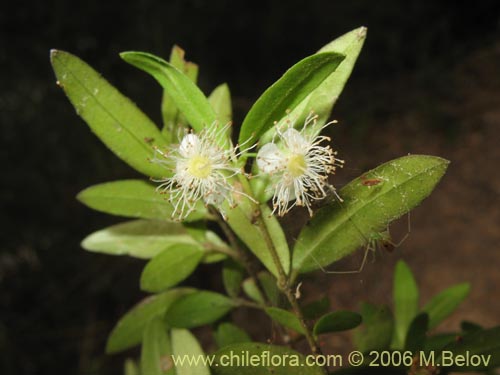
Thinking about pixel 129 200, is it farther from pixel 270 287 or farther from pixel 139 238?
pixel 270 287

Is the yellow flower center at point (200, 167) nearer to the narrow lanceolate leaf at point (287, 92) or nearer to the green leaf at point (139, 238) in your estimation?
the narrow lanceolate leaf at point (287, 92)

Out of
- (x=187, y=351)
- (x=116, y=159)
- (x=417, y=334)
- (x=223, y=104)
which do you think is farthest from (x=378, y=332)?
(x=116, y=159)

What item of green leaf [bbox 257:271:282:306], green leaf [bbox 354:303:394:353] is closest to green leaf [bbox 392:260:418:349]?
green leaf [bbox 354:303:394:353]

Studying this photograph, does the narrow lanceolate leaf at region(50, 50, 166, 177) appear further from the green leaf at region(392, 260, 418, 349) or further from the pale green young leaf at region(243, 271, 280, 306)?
the green leaf at region(392, 260, 418, 349)

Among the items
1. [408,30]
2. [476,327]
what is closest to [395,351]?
[476,327]

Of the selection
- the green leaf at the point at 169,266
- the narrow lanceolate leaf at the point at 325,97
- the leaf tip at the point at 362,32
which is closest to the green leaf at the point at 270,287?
the green leaf at the point at 169,266

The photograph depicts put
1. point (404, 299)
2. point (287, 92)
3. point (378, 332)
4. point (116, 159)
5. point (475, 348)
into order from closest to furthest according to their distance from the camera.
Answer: point (287, 92) < point (475, 348) < point (378, 332) < point (404, 299) < point (116, 159)
